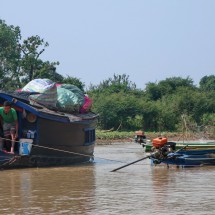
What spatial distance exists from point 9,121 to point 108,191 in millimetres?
5166

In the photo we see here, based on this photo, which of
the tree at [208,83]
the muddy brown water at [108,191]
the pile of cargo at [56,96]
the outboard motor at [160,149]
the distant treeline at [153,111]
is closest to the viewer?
the muddy brown water at [108,191]

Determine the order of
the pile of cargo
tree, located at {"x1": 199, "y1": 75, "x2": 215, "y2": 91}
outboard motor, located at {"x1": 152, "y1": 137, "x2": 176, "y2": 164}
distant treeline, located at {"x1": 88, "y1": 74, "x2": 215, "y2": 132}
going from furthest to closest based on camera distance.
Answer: tree, located at {"x1": 199, "y1": 75, "x2": 215, "y2": 91} < distant treeline, located at {"x1": 88, "y1": 74, "x2": 215, "y2": 132} < the pile of cargo < outboard motor, located at {"x1": 152, "y1": 137, "x2": 176, "y2": 164}

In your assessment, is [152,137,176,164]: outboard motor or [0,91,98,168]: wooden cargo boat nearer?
[152,137,176,164]: outboard motor

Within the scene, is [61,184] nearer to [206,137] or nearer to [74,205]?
[74,205]

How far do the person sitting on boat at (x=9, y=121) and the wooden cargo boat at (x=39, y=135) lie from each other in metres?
0.18

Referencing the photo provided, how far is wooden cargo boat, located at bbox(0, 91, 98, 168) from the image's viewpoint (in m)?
15.8

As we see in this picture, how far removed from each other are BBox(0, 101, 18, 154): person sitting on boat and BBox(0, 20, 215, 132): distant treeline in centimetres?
2325

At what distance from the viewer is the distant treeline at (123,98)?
44.1m

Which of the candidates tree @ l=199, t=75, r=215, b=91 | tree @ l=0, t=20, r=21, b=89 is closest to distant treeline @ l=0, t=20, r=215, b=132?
tree @ l=0, t=20, r=21, b=89

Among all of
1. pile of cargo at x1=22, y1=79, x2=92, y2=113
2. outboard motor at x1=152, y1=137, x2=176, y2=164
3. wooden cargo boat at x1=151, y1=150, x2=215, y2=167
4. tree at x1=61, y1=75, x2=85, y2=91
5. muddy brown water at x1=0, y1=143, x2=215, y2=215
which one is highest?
tree at x1=61, y1=75, x2=85, y2=91

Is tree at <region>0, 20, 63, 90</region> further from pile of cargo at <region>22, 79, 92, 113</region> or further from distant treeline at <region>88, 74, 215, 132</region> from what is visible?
pile of cargo at <region>22, 79, 92, 113</region>

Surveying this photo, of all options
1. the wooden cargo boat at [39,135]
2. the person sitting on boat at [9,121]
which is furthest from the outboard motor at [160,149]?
the person sitting on boat at [9,121]

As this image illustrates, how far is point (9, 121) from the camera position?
15742mm

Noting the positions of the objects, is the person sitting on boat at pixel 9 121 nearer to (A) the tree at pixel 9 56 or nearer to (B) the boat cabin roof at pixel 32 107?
(B) the boat cabin roof at pixel 32 107
